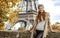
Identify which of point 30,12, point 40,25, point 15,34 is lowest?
point 15,34

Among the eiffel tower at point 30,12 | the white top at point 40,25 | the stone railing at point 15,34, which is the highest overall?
the eiffel tower at point 30,12

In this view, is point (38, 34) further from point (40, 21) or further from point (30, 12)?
point (30, 12)

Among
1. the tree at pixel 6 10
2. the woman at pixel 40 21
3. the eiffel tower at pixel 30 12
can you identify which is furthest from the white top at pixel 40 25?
the tree at pixel 6 10

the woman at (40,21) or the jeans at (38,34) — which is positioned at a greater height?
the woman at (40,21)

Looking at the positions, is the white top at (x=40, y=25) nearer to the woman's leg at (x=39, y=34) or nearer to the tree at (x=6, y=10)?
the woman's leg at (x=39, y=34)

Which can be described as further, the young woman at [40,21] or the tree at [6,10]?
the tree at [6,10]

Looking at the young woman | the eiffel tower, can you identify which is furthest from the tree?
the young woman

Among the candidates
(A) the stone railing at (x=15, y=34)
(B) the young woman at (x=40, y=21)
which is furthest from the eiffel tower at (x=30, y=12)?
(A) the stone railing at (x=15, y=34)

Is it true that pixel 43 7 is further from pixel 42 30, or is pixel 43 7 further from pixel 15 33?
pixel 15 33

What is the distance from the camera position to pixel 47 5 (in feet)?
9.26

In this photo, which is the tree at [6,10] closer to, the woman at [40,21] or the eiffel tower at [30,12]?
the eiffel tower at [30,12]

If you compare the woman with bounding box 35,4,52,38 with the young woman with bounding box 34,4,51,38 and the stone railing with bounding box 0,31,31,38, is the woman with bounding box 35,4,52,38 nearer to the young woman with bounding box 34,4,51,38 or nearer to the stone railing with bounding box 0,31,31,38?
the young woman with bounding box 34,4,51,38

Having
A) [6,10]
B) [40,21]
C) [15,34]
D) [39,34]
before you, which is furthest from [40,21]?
[6,10]

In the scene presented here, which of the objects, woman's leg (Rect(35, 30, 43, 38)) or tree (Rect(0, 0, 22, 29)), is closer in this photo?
woman's leg (Rect(35, 30, 43, 38))
